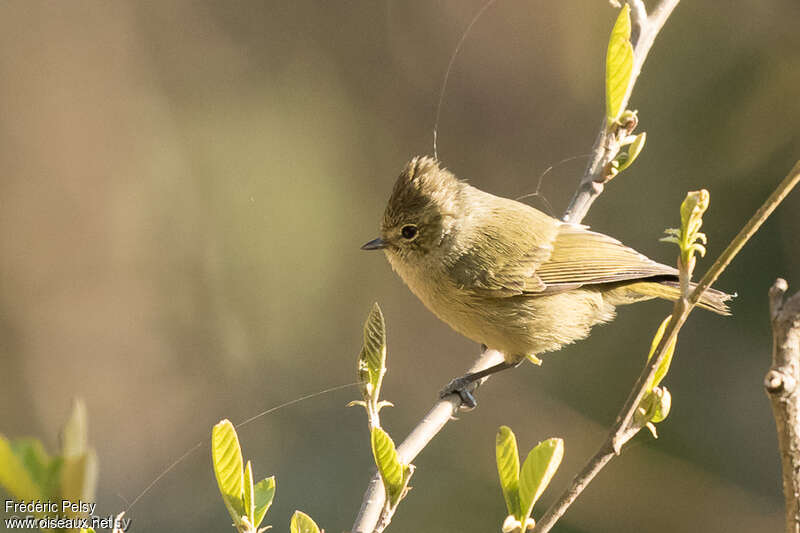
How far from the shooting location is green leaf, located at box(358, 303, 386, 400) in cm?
171

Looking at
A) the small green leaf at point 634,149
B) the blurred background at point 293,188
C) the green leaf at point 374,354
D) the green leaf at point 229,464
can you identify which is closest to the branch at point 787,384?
the green leaf at point 374,354

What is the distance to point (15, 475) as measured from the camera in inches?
34.7

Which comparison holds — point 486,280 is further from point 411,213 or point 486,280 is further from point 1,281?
point 1,281

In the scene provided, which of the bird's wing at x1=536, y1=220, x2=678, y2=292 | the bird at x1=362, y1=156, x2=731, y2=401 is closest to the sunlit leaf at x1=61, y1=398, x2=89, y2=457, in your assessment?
the bird at x1=362, y1=156, x2=731, y2=401

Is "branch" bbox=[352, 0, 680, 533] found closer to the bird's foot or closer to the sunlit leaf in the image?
the bird's foot

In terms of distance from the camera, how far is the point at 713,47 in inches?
214

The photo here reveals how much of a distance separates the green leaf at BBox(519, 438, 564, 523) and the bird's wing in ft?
7.54

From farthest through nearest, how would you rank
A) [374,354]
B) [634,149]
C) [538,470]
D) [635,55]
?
[635,55] → [634,149] → [374,354] → [538,470]

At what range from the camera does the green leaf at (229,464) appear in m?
1.44

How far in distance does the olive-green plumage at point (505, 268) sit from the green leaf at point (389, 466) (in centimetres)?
212

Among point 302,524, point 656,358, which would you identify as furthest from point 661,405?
point 302,524

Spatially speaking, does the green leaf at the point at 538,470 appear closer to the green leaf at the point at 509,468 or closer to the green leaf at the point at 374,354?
the green leaf at the point at 509,468

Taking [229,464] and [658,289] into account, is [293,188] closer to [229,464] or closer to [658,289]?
[658,289]

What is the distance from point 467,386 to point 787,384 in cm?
210
